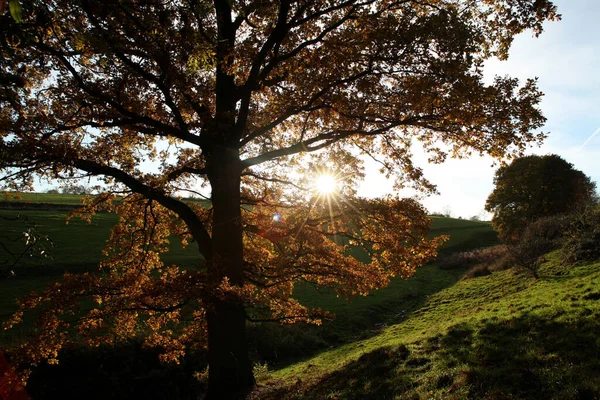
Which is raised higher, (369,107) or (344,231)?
(369,107)

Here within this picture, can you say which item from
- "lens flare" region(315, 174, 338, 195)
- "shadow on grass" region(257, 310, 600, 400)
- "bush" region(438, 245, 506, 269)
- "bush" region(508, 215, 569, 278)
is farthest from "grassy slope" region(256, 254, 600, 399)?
"bush" region(438, 245, 506, 269)

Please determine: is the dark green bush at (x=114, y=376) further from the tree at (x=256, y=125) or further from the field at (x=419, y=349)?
the tree at (x=256, y=125)

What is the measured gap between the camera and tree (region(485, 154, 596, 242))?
4675 centimetres

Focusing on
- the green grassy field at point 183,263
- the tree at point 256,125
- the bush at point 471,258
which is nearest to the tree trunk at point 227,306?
the tree at point 256,125

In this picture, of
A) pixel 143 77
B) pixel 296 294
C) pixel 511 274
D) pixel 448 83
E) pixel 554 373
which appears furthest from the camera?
pixel 296 294

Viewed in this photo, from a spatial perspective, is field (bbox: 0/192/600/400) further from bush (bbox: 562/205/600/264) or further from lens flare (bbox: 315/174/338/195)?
lens flare (bbox: 315/174/338/195)

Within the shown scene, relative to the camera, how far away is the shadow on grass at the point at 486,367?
714 cm

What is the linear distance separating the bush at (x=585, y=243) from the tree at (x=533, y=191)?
2287cm

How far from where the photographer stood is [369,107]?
11.1m

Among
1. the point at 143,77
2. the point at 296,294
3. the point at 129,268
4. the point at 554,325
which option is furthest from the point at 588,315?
the point at 296,294

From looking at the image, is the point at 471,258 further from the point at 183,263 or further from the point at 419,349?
the point at 419,349

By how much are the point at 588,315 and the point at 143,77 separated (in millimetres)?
13883

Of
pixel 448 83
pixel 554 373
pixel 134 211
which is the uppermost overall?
pixel 448 83

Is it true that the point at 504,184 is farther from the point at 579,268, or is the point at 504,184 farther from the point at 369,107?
the point at 369,107
